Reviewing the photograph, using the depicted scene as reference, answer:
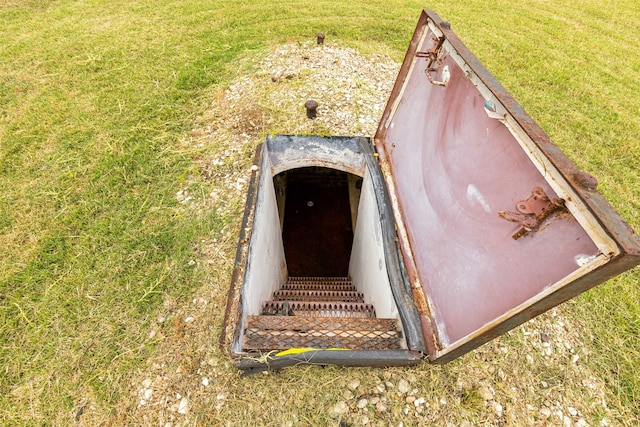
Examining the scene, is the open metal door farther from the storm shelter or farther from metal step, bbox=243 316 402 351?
metal step, bbox=243 316 402 351

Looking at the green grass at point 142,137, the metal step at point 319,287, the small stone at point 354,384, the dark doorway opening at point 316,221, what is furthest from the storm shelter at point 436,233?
the dark doorway opening at point 316,221

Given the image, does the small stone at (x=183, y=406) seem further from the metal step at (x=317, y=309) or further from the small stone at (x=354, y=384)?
the small stone at (x=354, y=384)

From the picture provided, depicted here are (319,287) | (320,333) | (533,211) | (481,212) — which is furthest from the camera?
(319,287)

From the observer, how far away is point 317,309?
13.2ft

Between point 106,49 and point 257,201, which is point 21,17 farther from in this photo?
point 257,201

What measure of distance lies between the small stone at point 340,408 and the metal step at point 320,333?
485 millimetres

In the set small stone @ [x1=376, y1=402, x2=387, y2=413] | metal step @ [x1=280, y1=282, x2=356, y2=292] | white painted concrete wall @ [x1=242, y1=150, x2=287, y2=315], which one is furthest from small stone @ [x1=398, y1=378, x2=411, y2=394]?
metal step @ [x1=280, y1=282, x2=356, y2=292]

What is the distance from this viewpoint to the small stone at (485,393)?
2.94 m

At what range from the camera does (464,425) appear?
281cm

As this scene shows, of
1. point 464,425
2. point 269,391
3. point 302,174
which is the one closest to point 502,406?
point 464,425

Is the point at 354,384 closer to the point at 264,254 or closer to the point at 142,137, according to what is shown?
the point at 264,254

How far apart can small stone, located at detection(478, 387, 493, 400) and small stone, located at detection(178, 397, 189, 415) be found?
2.65m

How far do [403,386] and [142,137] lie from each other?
5.18 meters

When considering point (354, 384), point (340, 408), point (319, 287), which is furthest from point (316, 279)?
point (340, 408)
